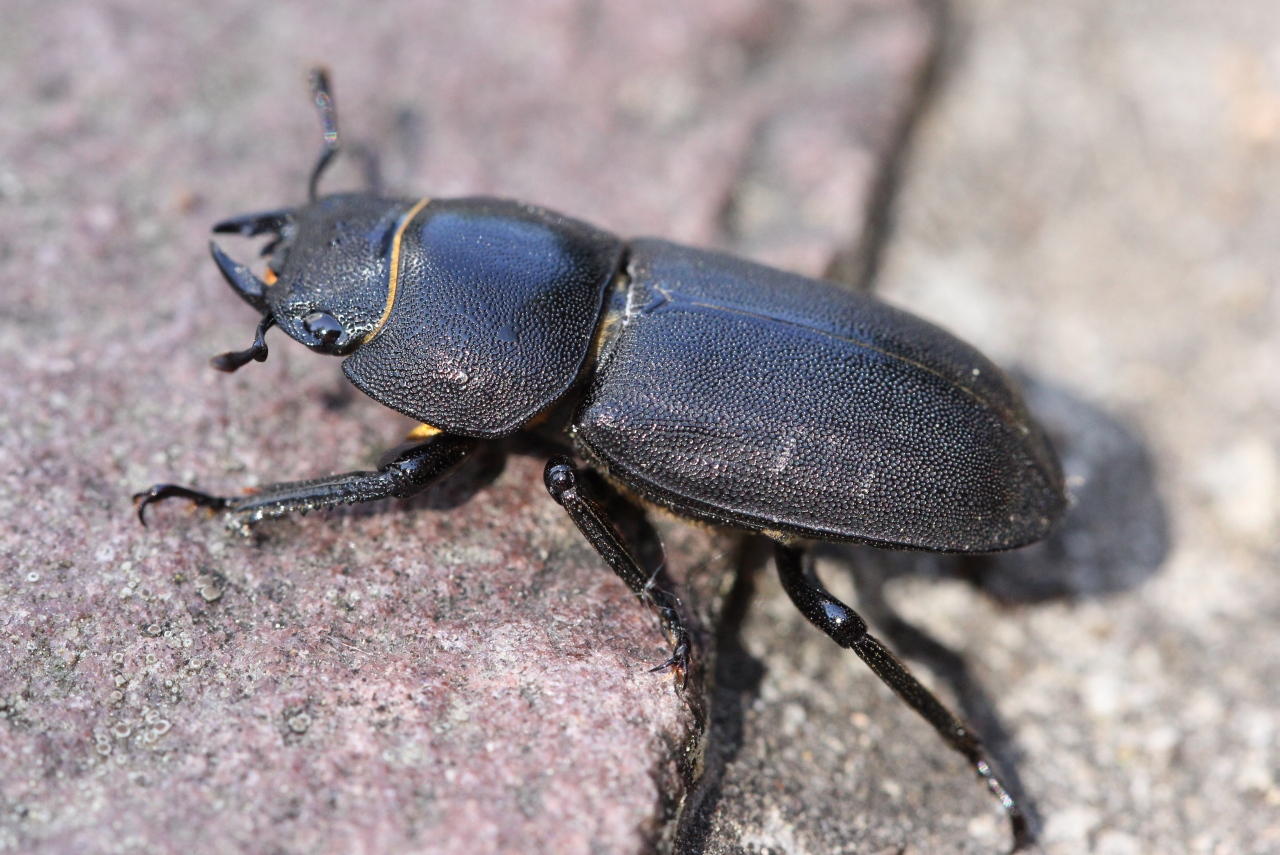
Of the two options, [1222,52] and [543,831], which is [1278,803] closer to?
[543,831]

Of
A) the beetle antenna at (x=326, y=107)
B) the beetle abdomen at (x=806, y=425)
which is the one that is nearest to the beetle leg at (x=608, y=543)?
the beetle abdomen at (x=806, y=425)

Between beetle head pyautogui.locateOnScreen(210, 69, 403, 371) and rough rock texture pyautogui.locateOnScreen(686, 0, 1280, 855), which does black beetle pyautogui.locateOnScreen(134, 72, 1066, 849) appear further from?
rough rock texture pyautogui.locateOnScreen(686, 0, 1280, 855)

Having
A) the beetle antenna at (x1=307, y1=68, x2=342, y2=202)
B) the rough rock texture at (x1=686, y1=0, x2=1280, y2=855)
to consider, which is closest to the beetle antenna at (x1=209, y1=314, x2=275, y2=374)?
the beetle antenna at (x1=307, y1=68, x2=342, y2=202)

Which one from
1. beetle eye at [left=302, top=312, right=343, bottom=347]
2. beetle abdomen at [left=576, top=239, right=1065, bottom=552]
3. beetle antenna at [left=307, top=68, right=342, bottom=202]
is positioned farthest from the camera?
beetle antenna at [left=307, top=68, right=342, bottom=202]

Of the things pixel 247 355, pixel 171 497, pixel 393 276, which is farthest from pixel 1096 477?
pixel 171 497

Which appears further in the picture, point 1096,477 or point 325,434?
point 1096,477

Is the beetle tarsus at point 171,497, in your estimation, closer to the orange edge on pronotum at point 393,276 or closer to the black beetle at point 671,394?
the black beetle at point 671,394

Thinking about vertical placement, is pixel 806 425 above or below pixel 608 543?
above

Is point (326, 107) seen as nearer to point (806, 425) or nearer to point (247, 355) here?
point (247, 355)
